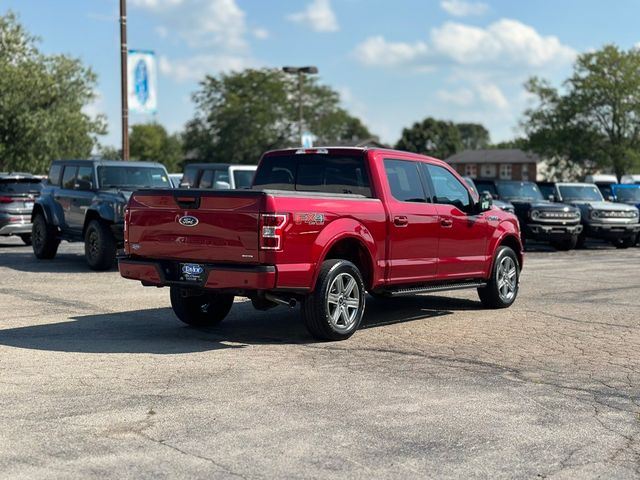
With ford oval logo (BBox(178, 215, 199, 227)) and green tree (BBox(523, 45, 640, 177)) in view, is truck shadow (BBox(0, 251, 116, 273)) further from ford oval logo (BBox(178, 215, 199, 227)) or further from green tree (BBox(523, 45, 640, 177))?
green tree (BBox(523, 45, 640, 177))

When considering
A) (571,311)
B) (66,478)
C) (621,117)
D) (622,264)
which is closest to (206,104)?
(621,117)

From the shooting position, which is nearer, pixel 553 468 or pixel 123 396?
pixel 553 468

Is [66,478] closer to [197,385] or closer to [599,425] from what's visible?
[197,385]

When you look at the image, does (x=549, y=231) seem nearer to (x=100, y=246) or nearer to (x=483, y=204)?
(x=100, y=246)

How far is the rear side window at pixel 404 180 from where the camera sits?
10.1 m

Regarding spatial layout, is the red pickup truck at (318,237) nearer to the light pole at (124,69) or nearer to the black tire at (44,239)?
the black tire at (44,239)

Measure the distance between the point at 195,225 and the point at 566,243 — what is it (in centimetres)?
1726

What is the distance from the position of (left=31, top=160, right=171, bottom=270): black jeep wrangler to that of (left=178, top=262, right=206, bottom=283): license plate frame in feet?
23.5

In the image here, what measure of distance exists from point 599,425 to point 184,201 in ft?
14.5

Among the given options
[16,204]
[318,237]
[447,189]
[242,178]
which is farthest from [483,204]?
[16,204]

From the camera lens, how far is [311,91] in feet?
283

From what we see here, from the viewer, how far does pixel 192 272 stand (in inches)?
347

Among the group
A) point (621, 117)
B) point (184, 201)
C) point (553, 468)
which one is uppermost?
point (621, 117)

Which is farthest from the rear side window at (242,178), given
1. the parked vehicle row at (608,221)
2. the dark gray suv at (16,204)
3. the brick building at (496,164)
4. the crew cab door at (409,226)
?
the brick building at (496,164)
